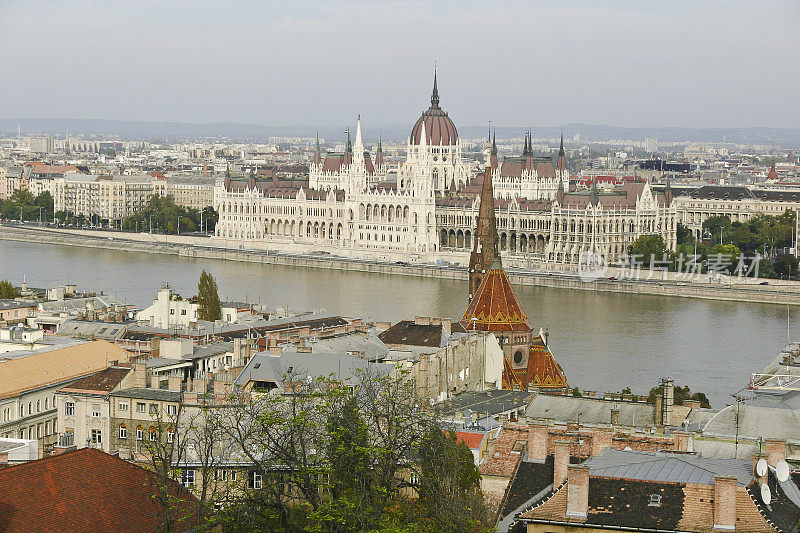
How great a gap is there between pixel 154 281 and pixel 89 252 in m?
16.6

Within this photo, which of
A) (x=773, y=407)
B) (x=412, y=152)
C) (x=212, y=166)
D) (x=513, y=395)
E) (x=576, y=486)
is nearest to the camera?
(x=576, y=486)

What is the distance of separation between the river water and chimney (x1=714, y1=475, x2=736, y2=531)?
507 inches

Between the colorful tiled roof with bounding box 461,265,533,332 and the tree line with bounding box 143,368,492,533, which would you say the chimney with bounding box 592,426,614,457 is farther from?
the colorful tiled roof with bounding box 461,265,533,332

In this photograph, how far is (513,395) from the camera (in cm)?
1700

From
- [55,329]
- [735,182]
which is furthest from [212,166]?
[55,329]

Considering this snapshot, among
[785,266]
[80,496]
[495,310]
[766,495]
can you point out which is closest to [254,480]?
[80,496]

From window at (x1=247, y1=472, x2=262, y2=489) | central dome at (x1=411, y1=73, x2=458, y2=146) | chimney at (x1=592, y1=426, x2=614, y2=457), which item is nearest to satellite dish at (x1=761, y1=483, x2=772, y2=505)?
chimney at (x1=592, y1=426, x2=614, y2=457)

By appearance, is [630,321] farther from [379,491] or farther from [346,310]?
[379,491]

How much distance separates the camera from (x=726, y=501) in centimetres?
911

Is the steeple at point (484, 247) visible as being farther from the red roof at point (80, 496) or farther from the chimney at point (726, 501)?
the chimney at point (726, 501)

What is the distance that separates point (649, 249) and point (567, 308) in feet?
42.8

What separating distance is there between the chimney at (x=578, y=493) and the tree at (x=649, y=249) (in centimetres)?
4208

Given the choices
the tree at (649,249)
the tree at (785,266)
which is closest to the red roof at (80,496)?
the tree at (785,266)

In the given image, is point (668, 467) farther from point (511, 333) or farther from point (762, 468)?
point (511, 333)
